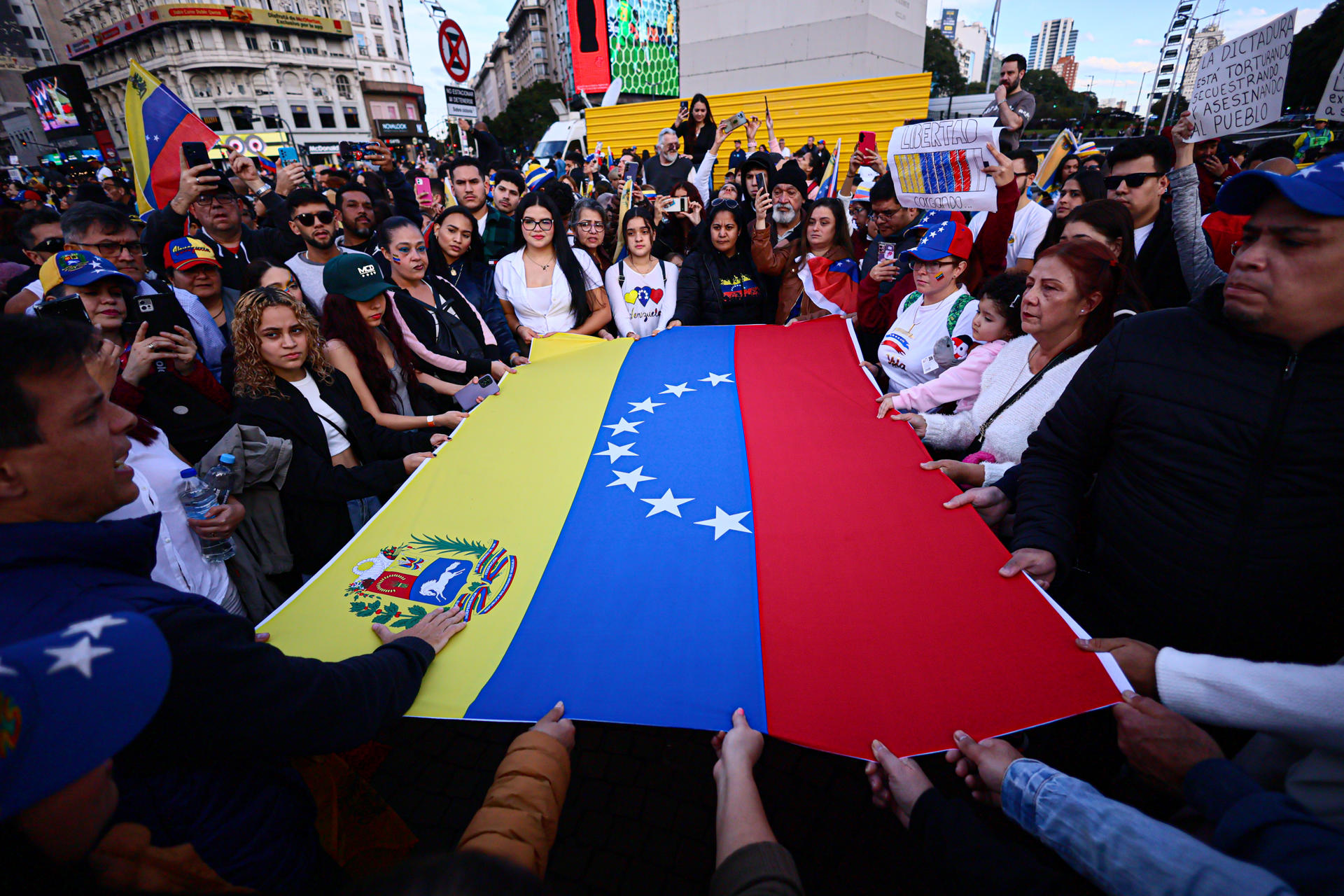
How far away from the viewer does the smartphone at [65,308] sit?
2.68 m

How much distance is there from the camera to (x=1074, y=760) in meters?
2.13

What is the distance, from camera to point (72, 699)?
2.35 feet

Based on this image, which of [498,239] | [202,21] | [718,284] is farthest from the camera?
[202,21]

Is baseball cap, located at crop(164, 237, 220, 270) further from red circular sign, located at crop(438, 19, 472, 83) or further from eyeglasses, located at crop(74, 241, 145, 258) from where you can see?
red circular sign, located at crop(438, 19, 472, 83)

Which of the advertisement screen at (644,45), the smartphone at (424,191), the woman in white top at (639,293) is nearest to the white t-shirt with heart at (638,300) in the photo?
the woman in white top at (639,293)

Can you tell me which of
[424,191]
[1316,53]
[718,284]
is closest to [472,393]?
[718,284]

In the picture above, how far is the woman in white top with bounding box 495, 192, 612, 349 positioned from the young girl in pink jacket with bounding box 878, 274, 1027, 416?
2.82 m

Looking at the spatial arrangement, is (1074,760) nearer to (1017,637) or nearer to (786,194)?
(1017,637)

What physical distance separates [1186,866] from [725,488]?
2.00 m

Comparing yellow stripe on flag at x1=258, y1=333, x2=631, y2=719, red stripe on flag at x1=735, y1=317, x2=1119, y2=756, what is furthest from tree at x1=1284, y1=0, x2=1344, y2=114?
yellow stripe on flag at x1=258, y1=333, x2=631, y2=719

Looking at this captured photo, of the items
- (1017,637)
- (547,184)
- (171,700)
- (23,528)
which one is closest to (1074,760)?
(1017,637)

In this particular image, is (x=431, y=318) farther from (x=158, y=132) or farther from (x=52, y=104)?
(x=52, y=104)

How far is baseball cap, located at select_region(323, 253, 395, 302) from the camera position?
11.2 ft

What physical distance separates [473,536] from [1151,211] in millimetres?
4995
